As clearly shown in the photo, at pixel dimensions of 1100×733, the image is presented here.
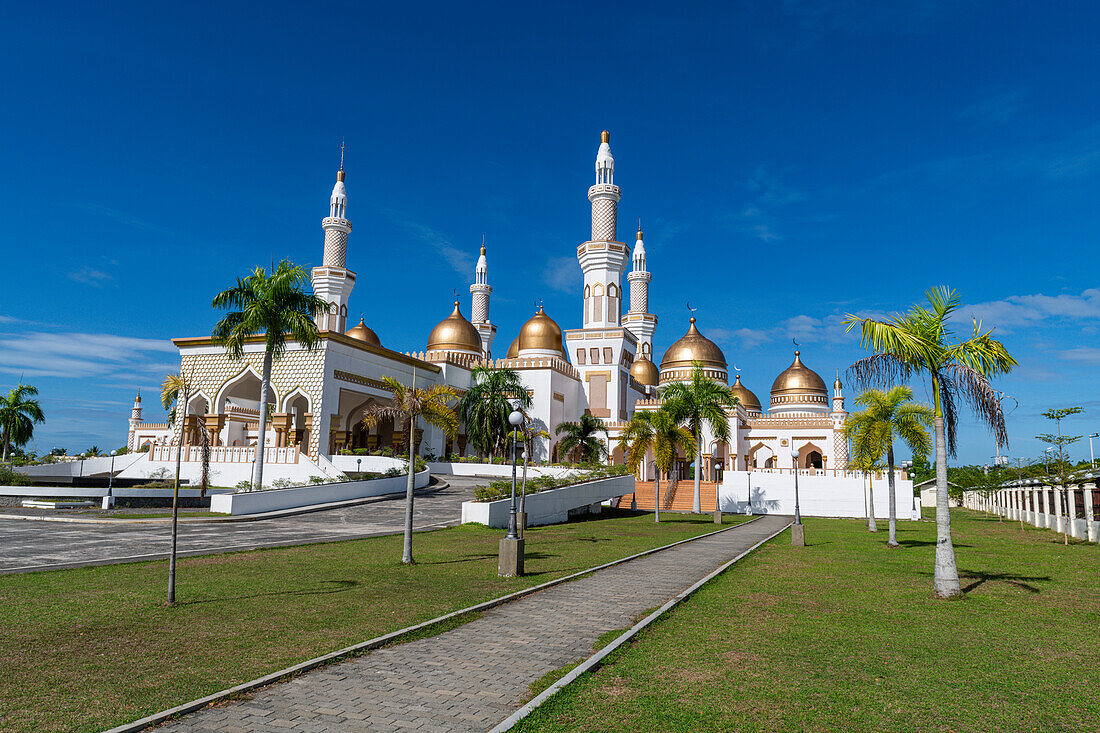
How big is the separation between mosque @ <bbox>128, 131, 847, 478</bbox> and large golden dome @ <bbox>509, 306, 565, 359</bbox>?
8 centimetres

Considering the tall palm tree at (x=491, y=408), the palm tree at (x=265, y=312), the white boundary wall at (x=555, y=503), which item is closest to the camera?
the white boundary wall at (x=555, y=503)

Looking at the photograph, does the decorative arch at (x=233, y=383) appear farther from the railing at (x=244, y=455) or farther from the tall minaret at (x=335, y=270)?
the tall minaret at (x=335, y=270)

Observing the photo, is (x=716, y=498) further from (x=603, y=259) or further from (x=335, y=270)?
(x=335, y=270)

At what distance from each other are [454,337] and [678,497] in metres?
23.5

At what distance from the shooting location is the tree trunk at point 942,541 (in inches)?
427

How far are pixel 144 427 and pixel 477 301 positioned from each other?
97.2 feet

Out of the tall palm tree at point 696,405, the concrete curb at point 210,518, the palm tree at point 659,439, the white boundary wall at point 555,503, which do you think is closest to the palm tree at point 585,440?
the white boundary wall at point 555,503

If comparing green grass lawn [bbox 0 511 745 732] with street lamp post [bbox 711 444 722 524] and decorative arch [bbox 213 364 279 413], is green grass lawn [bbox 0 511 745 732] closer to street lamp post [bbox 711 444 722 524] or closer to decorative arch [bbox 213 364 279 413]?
street lamp post [bbox 711 444 722 524]

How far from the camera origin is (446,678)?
6266 millimetres

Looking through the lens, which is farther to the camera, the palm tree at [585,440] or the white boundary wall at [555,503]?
the palm tree at [585,440]

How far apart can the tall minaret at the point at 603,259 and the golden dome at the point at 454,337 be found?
955 cm

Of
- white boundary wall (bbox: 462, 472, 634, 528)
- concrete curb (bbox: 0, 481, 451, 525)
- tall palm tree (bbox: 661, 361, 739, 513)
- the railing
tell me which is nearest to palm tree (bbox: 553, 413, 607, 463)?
white boundary wall (bbox: 462, 472, 634, 528)

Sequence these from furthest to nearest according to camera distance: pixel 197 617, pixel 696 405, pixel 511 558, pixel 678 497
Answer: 1. pixel 678 497
2. pixel 696 405
3. pixel 511 558
4. pixel 197 617

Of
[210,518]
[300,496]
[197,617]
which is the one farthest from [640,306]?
[197,617]
